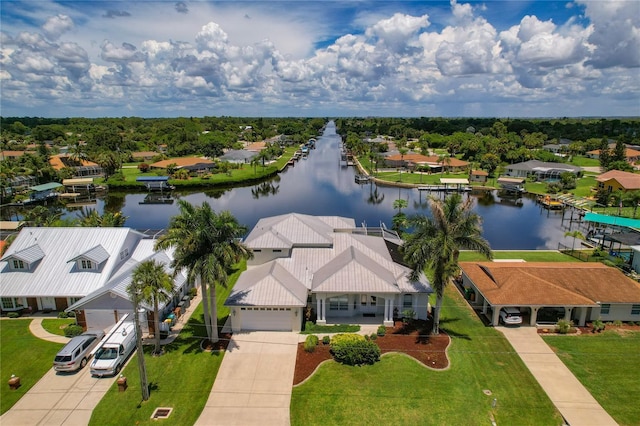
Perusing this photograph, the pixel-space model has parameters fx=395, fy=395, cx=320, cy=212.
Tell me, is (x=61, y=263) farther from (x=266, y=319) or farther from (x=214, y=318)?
(x=266, y=319)

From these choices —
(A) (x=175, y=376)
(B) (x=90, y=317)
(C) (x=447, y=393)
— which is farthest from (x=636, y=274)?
(B) (x=90, y=317)

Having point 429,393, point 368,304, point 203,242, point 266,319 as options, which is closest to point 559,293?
point 368,304

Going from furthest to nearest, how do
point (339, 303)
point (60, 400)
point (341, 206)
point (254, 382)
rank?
1. point (341, 206)
2. point (339, 303)
3. point (254, 382)
4. point (60, 400)

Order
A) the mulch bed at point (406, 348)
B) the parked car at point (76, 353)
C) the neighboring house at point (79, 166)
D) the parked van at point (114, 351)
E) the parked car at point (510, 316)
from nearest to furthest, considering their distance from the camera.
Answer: the parked van at point (114, 351) < the parked car at point (76, 353) < the mulch bed at point (406, 348) < the parked car at point (510, 316) < the neighboring house at point (79, 166)

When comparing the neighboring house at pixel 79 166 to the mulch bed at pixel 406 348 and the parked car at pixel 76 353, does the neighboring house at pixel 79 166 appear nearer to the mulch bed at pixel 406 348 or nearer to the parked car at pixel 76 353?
the parked car at pixel 76 353

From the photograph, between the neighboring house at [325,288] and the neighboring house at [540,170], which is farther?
the neighboring house at [540,170]

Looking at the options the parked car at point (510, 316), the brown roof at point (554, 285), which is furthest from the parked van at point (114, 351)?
the parked car at point (510, 316)
